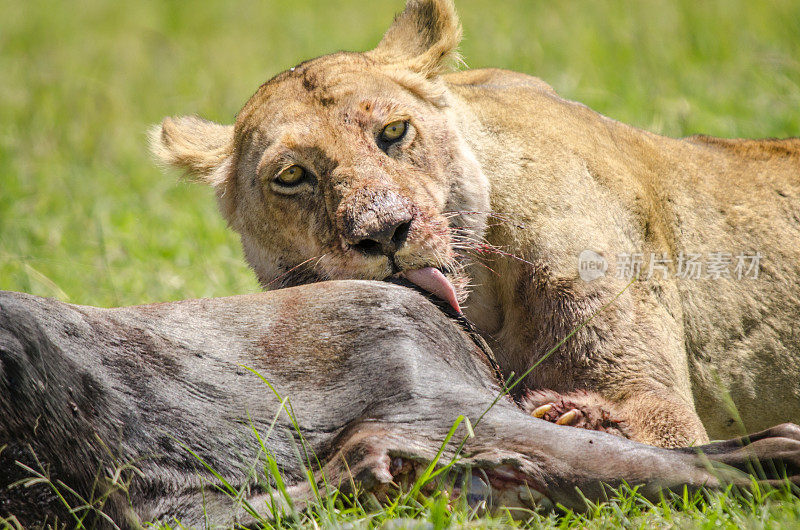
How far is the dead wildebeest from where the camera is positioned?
8.05 feet

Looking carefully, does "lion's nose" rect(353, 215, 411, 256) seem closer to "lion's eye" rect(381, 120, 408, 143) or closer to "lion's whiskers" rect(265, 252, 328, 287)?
"lion's whiskers" rect(265, 252, 328, 287)

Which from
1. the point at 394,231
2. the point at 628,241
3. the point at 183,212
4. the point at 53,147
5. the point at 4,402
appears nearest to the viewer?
the point at 4,402

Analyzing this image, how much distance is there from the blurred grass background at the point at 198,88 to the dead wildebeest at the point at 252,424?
2.75 metres

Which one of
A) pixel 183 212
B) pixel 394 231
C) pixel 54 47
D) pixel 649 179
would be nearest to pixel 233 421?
pixel 394 231

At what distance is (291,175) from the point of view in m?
3.63

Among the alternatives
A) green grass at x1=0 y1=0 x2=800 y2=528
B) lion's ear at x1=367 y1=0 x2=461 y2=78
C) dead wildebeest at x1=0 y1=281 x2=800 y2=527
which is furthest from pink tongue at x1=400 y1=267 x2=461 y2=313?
lion's ear at x1=367 y1=0 x2=461 y2=78

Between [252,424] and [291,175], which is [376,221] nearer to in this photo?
[291,175]

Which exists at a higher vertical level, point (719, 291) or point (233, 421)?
point (719, 291)

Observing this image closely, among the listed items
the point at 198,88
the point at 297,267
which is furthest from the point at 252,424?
the point at 198,88

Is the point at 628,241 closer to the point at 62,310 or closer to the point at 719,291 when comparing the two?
the point at 719,291

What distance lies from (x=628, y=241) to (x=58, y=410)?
2365 millimetres

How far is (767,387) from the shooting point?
4.11 meters

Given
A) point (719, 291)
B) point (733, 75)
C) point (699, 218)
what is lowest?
point (719, 291)

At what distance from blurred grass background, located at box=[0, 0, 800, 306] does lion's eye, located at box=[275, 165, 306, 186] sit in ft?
6.77
